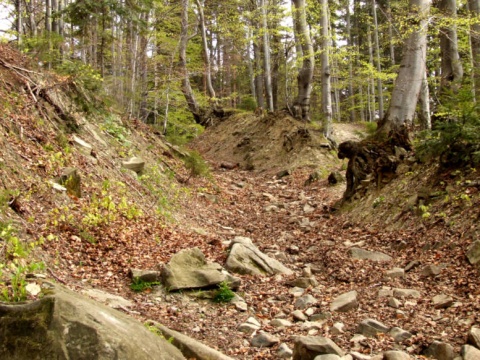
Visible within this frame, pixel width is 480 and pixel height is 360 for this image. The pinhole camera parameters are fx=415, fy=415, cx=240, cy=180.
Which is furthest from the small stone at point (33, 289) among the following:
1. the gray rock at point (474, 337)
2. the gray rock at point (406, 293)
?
the gray rock at point (406, 293)

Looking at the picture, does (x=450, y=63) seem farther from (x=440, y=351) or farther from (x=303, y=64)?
(x=440, y=351)

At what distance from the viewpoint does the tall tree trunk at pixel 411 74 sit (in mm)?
8930

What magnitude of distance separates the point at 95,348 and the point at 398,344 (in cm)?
306

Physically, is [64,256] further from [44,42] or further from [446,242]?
[44,42]

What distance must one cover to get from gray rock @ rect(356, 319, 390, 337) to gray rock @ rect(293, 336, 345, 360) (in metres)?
0.60

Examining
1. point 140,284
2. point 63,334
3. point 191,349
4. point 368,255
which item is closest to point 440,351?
point 191,349

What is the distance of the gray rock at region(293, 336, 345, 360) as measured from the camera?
3930 millimetres

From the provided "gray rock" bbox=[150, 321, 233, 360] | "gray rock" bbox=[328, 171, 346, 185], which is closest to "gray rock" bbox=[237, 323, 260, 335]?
"gray rock" bbox=[150, 321, 233, 360]

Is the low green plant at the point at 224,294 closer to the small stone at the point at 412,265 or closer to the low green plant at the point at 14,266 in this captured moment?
the low green plant at the point at 14,266

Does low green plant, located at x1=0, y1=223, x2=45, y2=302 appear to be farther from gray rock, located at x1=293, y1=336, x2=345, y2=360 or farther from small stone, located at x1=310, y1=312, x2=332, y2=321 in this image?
small stone, located at x1=310, y1=312, x2=332, y2=321

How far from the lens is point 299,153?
615 inches

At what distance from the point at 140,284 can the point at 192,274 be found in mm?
696

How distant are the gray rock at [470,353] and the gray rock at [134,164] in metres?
7.41

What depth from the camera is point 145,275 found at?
5457 millimetres
